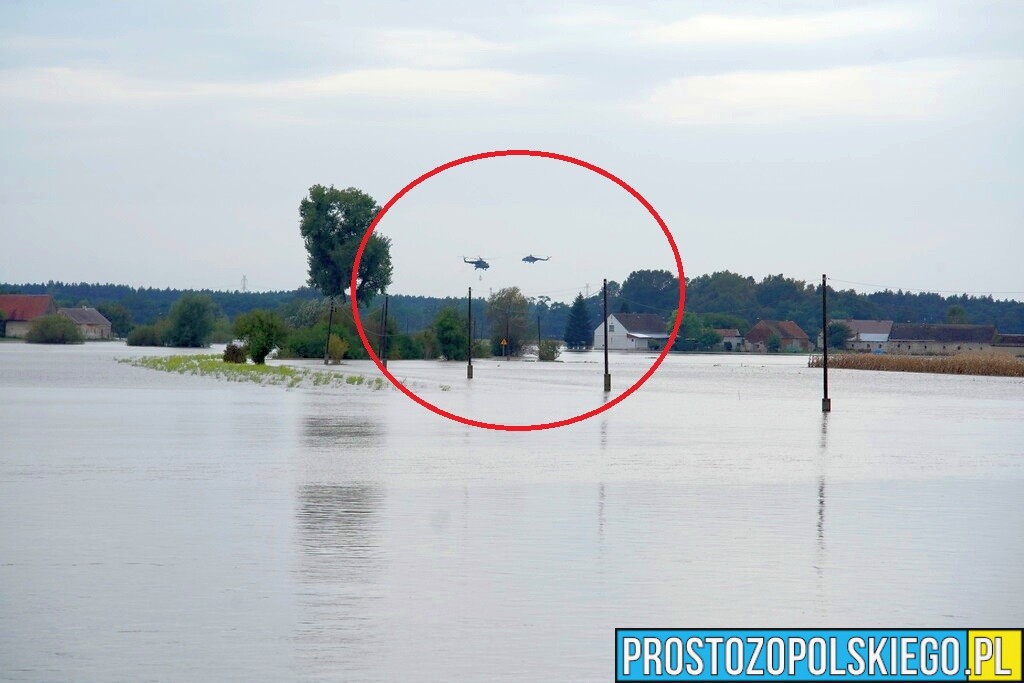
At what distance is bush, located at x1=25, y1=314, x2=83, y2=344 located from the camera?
181m

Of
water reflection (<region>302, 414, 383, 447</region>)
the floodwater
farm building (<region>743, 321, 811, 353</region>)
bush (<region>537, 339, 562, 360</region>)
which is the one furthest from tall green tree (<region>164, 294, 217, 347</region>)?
the floodwater

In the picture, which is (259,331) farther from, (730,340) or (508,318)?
(730,340)

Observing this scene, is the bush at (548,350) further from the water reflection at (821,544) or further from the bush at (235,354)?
the water reflection at (821,544)

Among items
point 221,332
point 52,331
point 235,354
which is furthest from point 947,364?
point 52,331

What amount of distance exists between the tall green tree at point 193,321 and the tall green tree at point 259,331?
6283 cm

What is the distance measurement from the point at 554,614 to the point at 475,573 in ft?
6.32

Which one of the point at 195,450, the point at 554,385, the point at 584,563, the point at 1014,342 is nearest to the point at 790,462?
the point at 195,450

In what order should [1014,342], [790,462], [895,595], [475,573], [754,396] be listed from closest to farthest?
[895,595]
[475,573]
[790,462]
[754,396]
[1014,342]

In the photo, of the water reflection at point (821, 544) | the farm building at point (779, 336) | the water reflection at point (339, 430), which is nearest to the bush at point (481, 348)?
the farm building at point (779, 336)

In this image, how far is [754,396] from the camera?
57156mm

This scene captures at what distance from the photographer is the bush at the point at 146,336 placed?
15926 cm

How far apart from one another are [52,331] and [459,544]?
175 meters

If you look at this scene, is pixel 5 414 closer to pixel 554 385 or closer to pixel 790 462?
pixel 790 462

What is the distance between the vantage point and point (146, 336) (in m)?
162
